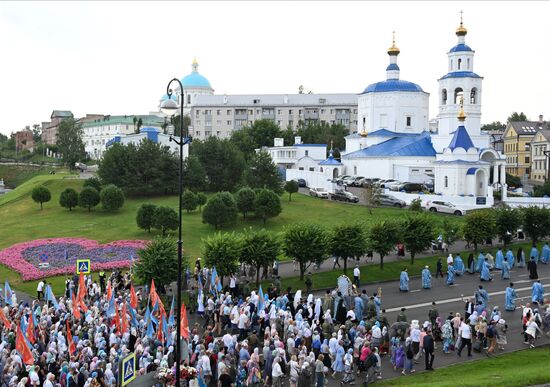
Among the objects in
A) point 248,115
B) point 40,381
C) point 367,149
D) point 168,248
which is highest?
point 248,115

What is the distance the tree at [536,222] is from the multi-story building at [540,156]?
1819 inches

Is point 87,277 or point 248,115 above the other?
point 248,115

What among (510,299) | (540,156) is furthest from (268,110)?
(510,299)

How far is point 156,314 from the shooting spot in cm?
2289

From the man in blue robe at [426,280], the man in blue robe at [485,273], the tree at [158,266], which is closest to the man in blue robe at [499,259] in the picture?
the man in blue robe at [485,273]

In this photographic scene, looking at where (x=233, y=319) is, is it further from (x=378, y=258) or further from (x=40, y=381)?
(x=378, y=258)

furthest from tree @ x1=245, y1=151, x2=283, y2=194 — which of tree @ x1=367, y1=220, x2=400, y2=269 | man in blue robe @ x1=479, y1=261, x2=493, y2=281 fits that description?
man in blue robe @ x1=479, y1=261, x2=493, y2=281

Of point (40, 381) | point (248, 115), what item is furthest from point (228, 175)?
point (248, 115)

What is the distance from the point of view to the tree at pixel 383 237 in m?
33.7

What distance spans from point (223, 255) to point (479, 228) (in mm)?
16161

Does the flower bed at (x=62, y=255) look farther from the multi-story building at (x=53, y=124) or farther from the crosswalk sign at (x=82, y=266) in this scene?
the multi-story building at (x=53, y=124)

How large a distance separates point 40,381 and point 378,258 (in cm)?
2374

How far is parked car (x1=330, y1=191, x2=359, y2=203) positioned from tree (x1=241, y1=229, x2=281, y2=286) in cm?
2734

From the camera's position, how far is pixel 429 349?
1923 cm
